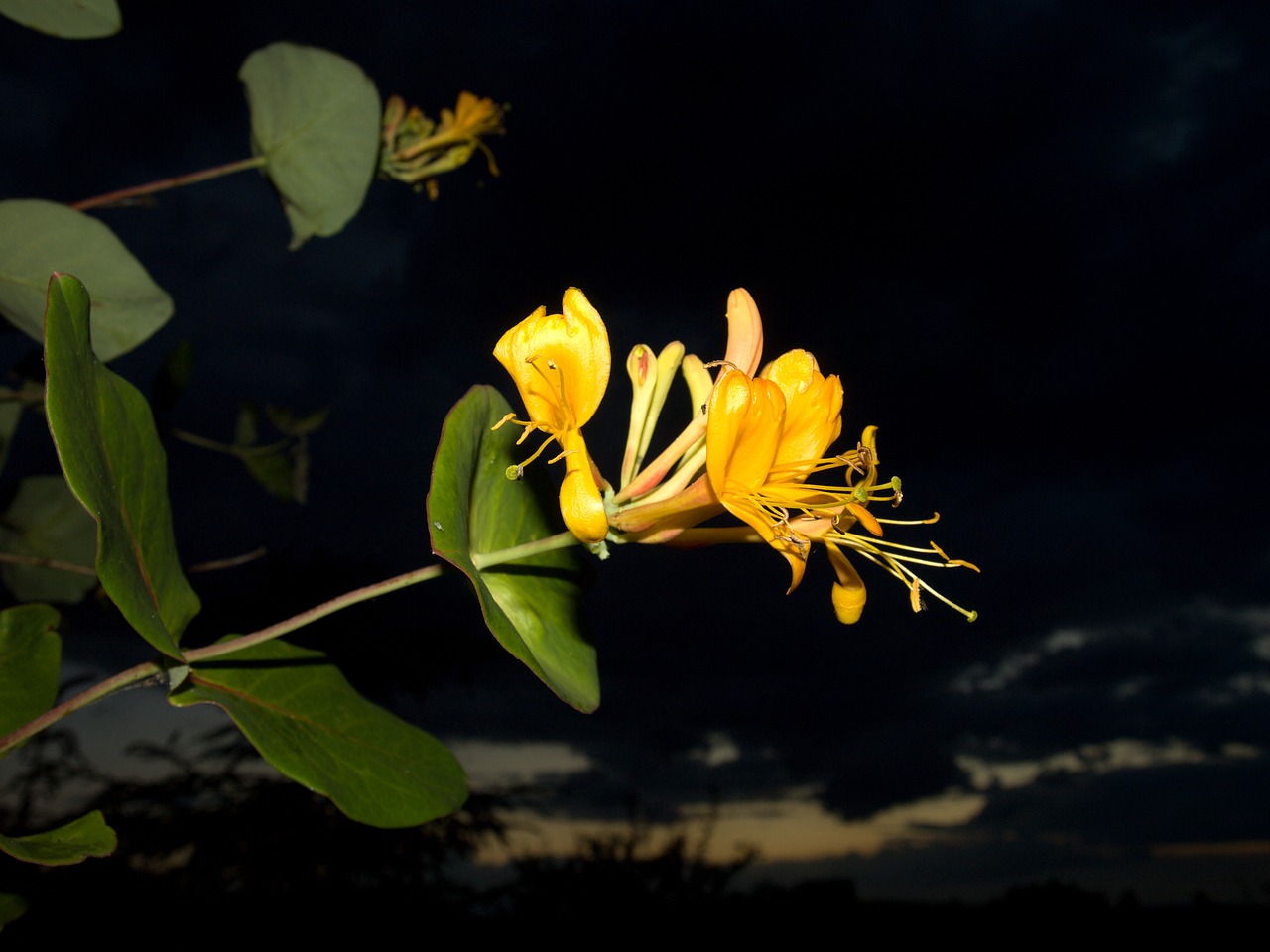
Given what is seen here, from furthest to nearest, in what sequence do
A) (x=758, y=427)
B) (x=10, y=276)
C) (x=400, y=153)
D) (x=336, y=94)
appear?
1. (x=400, y=153)
2. (x=336, y=94)
3. (x=10, y=276)
4. (x=758, y=427)

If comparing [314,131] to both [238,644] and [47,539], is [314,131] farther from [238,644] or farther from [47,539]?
[238,644]

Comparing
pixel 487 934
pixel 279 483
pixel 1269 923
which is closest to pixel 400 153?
pixel 279 483

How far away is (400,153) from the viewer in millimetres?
2031

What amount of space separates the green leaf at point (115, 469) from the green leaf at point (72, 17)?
0.60 metres

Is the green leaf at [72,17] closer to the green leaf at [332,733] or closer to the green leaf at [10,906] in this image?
the green leaf at [332,733]

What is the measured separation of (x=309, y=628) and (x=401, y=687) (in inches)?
44.2

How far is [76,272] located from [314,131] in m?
0.70

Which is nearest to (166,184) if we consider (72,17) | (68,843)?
(72,17)

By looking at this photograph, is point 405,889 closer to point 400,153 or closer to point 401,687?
point 401,687

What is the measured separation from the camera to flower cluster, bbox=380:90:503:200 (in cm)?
201

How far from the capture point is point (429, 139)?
2061mm

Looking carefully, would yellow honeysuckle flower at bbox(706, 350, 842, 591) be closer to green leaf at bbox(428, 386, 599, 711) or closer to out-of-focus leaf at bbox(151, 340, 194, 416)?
green leaf at bbox(428, 386, 599, 711)

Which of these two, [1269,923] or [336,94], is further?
[1269,923]

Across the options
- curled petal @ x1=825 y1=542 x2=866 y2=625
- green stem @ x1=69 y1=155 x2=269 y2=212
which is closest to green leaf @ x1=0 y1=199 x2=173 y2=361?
green stem @ x1=69 y1=155 x2=269 y2=212
